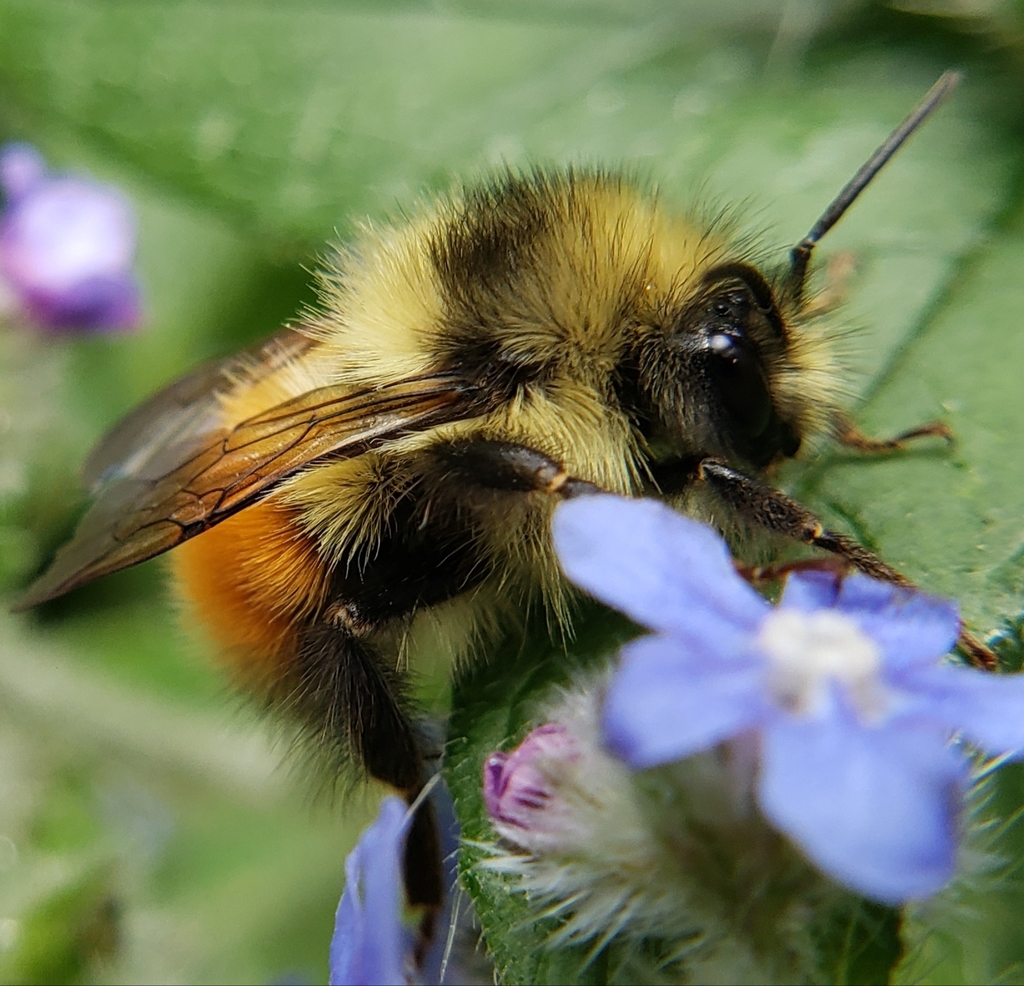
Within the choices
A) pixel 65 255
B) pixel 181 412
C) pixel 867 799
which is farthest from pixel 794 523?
pixel 65 255

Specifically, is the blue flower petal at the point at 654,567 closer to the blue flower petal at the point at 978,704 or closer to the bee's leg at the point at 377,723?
the blue flower petal at the point at 978,704

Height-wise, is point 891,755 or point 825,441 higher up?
point 891,755

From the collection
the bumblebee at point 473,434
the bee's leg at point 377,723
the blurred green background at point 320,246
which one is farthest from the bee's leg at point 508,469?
the blurred green background at point 320,246

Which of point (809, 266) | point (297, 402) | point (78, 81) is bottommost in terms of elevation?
point (809, 266)

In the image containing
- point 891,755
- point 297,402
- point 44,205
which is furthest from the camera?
point 44,205

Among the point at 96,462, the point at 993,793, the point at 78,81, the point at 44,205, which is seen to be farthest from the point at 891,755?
the point at 44,205

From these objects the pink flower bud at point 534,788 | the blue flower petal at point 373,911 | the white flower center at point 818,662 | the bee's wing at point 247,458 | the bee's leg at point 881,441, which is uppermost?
the bee's wing at point 247,458

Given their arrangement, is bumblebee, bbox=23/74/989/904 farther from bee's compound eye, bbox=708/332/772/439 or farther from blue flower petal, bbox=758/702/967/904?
blue flower petal, bbox=758/702/967/904

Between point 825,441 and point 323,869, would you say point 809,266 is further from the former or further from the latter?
point 323,869
